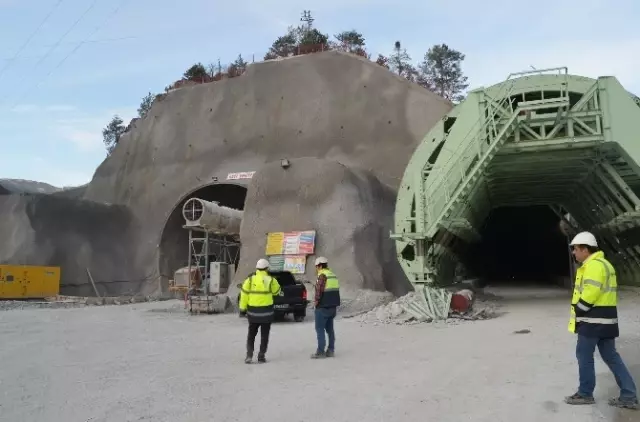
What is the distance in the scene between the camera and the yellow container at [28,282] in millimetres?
26766

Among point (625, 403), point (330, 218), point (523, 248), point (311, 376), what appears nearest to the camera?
point (625, 403)

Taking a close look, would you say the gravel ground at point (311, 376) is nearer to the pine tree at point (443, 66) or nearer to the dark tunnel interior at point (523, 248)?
the dark tunnel interior at point (523, 248)

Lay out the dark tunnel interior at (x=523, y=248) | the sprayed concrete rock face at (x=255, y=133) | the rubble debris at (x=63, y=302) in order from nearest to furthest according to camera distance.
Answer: the rubble debris at (x=63, y=302) → the sprayed concrete rock face at (x=255, y=133) → the dark tunnel interior at (x=523, y=248)

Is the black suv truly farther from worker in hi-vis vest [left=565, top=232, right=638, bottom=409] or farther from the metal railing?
worker in hi-vis vest [left=565, top=232, right=638, bottom=409]

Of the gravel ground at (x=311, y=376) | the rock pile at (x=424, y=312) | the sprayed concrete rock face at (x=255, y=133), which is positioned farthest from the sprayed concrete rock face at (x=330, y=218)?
the gravel ground at (x=311, y=376)

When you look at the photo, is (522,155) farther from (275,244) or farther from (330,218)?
(275,244)

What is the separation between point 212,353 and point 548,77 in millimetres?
13957

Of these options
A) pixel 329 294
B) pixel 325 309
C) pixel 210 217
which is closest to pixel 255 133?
pixel 210 217

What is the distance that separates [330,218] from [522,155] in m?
8.47

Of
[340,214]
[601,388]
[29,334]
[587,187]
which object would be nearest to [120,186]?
[340,214]

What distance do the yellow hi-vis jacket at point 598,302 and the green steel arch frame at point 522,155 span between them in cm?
1071

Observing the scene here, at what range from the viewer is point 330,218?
23.0m

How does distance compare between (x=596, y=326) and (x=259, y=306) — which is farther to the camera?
(x=259, y=306)

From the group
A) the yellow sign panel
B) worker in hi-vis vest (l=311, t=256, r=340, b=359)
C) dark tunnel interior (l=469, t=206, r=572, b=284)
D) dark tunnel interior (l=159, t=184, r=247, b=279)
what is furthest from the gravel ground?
dark tunnel interior (l=469, t=206, r=572, b=284)
